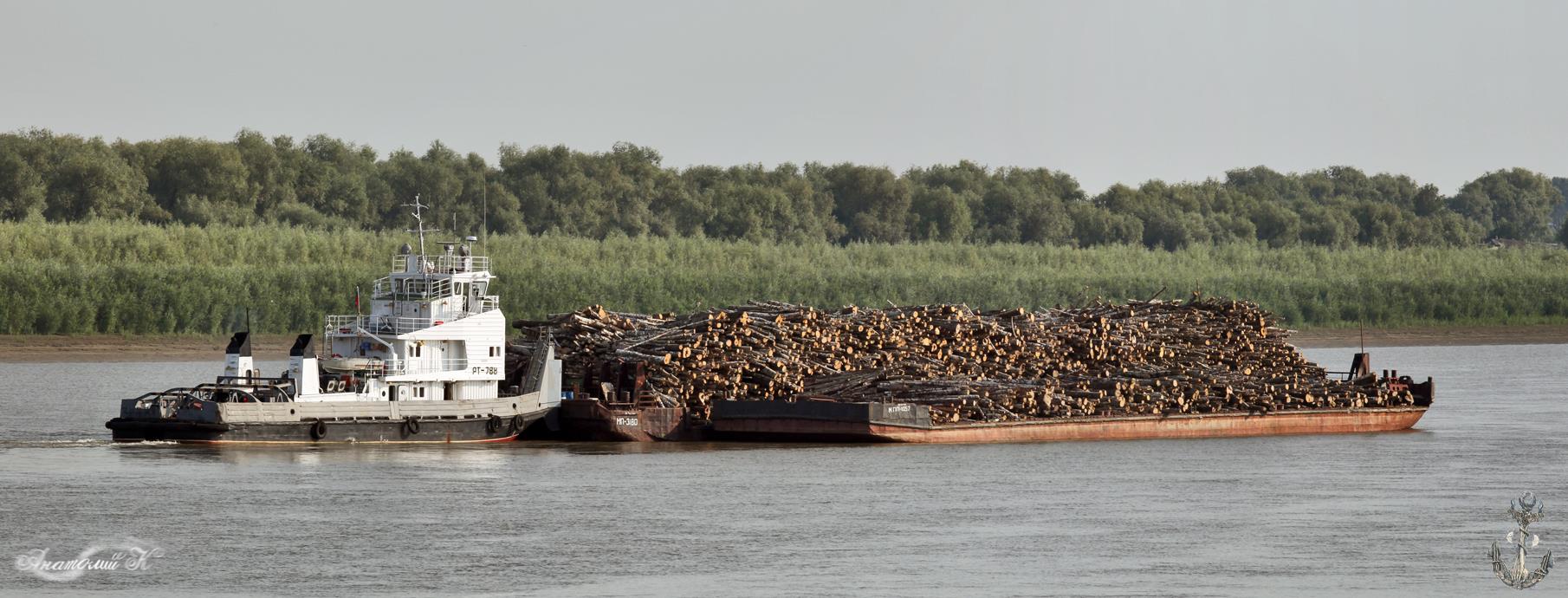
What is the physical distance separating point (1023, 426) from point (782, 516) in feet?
48.7

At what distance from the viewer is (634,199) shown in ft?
438

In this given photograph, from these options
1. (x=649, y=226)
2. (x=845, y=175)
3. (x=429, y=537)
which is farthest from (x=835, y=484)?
(x=845, y=175)

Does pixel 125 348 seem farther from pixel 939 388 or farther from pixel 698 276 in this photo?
pixel 939 388

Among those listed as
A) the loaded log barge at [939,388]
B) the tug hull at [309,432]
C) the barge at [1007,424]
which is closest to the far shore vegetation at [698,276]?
the loaded log barge at [939,388]

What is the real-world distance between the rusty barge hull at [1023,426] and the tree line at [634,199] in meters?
66.0

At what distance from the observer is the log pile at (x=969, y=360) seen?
163ft

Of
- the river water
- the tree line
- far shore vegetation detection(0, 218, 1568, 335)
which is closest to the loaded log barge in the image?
the river water

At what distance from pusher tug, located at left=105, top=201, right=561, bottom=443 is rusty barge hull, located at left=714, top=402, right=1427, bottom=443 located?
5134 mm

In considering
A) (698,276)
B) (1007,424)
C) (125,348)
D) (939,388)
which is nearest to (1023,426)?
(1007,424)

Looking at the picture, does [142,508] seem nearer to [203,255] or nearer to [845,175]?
[203,255]

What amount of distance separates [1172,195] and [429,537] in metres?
133

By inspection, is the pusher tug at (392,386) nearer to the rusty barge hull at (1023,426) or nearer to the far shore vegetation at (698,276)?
the rusty barge hull at (1023,426)

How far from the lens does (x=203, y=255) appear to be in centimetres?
9650

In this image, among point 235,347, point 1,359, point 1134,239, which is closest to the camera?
point 235,347
